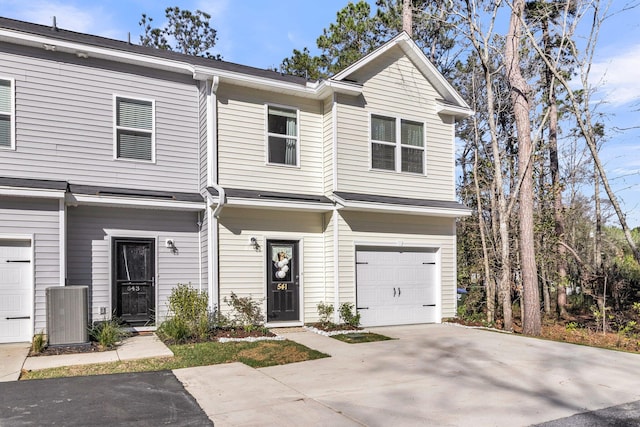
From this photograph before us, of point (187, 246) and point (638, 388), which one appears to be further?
point (187, 246)

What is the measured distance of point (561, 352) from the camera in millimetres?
8562

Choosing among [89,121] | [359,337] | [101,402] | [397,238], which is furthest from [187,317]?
[397,238]

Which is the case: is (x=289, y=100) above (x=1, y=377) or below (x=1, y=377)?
above

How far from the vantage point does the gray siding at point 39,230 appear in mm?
8844

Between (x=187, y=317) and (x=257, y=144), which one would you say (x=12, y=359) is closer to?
(x=187, y=317)

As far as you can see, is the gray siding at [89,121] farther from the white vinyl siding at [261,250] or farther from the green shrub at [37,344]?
the green shrub at [37,344]

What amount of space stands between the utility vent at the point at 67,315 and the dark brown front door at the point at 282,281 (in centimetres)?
377

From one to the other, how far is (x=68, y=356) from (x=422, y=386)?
223 inches

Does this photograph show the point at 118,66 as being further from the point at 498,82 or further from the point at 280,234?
the point at 498,82

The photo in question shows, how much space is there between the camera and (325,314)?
11.0m

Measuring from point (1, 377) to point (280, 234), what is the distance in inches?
232

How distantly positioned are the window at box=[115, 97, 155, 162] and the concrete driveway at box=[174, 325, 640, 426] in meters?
5.30

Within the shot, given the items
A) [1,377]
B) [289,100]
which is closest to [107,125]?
[289,100]

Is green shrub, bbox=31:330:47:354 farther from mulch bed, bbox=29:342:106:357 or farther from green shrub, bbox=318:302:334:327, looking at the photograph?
green shrub, bbox=318:302:334:327
